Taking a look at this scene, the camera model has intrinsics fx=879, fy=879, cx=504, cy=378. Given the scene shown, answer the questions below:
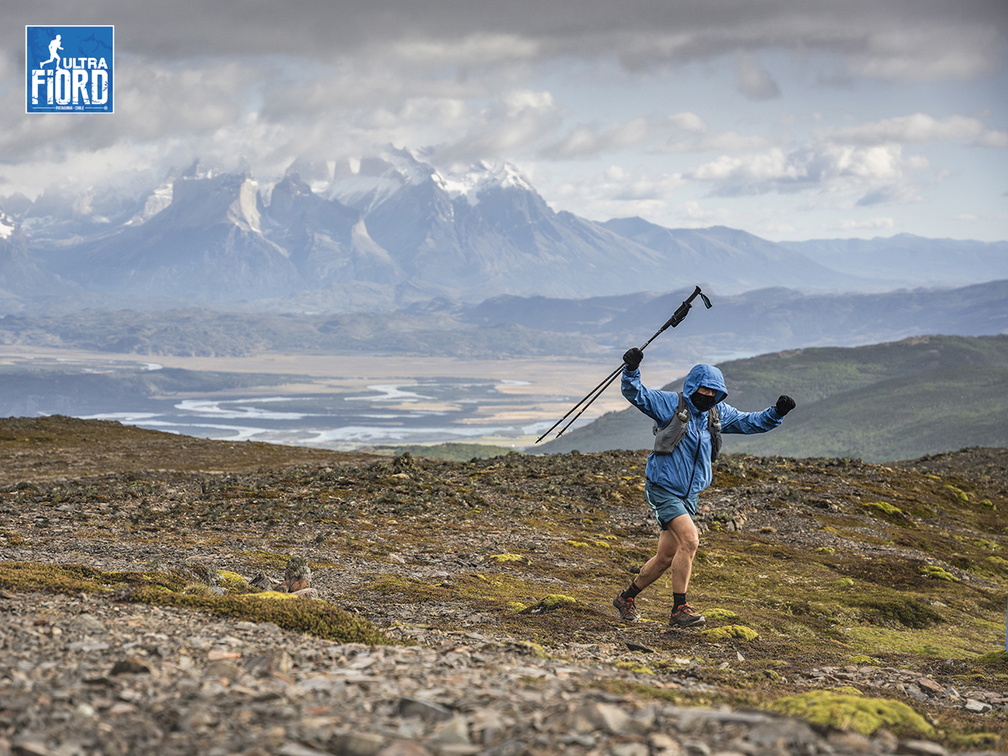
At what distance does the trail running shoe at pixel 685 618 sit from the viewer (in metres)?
14.5

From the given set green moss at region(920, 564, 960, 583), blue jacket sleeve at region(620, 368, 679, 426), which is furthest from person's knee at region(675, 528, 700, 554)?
green moss at region(920, 564, 960, 583)

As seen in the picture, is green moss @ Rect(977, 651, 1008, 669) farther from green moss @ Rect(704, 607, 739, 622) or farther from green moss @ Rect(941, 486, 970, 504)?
green moss @ Rect(941, 486, 970, 504)

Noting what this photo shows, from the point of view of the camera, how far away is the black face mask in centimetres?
1426

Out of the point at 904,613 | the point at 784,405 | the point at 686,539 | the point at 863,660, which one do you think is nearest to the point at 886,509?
the point at 904,613

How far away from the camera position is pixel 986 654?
15.1m

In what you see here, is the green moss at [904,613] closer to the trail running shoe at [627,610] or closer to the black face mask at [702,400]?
the trail running shoe at [627,610]

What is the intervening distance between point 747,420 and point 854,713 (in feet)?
24.4

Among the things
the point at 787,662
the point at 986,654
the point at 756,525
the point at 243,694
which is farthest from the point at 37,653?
the point at 756,525

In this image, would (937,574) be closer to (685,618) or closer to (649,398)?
(685,618)

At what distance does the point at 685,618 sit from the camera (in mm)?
14547

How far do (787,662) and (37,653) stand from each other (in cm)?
997

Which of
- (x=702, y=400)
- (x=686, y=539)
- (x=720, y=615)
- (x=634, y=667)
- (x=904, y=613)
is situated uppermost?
(x=702, y=400)

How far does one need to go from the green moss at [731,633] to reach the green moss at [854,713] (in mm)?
5509

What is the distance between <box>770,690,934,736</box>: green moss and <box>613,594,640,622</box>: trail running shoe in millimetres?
6234
